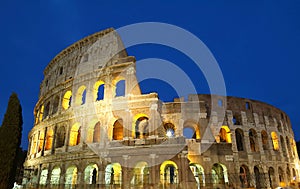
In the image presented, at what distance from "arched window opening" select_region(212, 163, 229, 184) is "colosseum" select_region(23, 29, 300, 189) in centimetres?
9

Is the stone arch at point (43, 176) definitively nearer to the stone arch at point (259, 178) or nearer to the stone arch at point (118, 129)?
the stone arch at point (118, 129)

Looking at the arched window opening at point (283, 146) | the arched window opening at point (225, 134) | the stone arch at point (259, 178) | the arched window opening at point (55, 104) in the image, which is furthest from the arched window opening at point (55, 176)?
the arched window opening at point (283, 146)

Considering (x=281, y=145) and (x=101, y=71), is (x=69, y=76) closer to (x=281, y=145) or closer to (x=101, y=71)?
(x=101, y=71)

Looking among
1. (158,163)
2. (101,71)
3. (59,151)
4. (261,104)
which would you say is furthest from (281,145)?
(59,151)

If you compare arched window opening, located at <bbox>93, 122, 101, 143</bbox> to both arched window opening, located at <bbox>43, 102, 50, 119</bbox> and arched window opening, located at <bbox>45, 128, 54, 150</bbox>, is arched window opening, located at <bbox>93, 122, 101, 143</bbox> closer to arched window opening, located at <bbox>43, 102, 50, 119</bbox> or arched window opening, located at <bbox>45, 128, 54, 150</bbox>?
arched window opening, located at <bbox>45, 128, 54, 150</bbox>

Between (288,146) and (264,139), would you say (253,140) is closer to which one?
(264,139)

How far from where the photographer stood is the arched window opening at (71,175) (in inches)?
802

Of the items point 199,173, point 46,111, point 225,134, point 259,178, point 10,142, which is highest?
point 46,111

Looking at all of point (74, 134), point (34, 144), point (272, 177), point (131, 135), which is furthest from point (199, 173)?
point (34, 144)

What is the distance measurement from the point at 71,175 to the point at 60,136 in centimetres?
446

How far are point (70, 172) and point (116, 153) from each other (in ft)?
18.0

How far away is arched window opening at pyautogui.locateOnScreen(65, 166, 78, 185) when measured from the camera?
66.9 ft

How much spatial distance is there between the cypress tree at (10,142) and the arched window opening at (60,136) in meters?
8.61

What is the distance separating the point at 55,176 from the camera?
21.6 m
